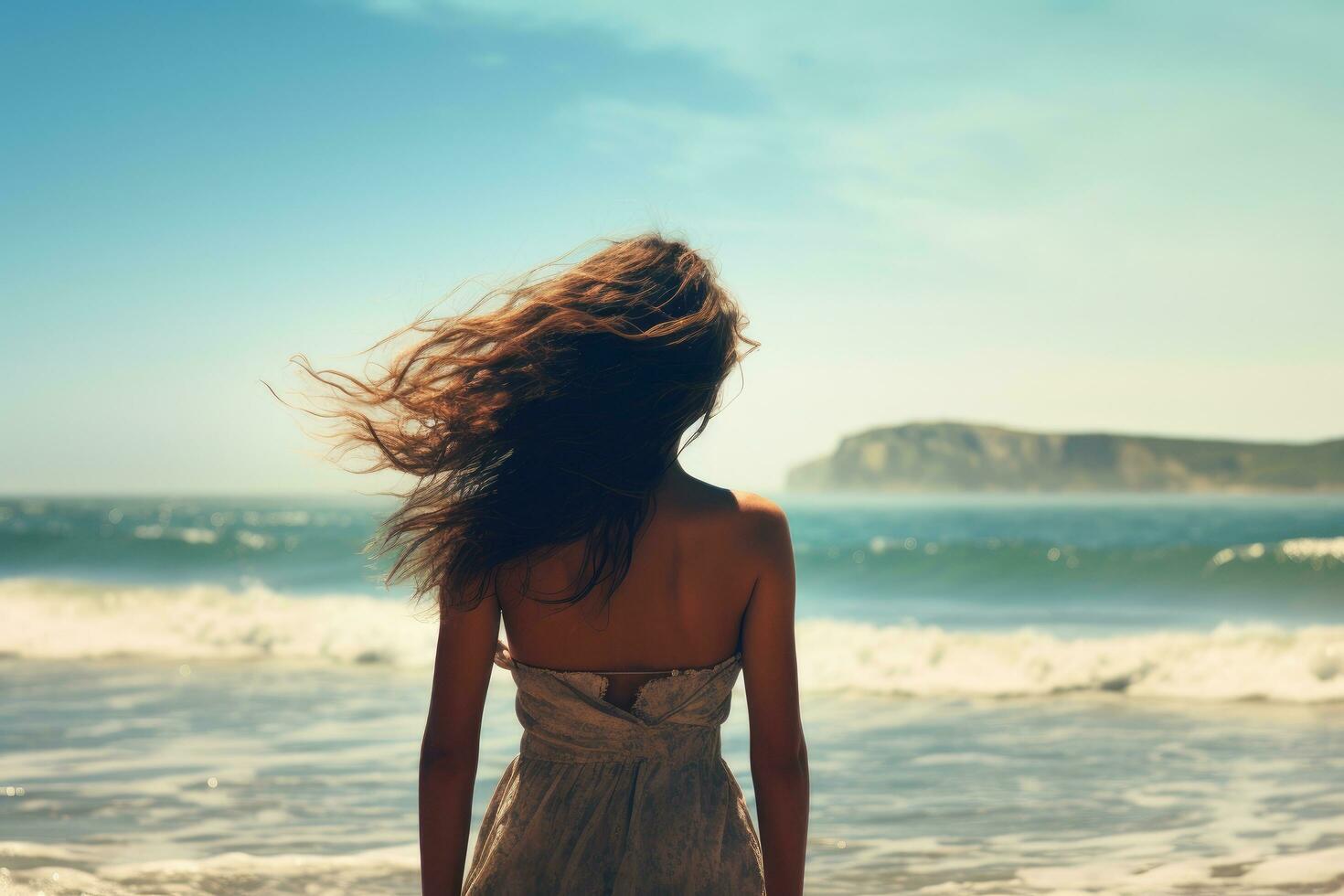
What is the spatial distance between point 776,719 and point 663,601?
270 mm

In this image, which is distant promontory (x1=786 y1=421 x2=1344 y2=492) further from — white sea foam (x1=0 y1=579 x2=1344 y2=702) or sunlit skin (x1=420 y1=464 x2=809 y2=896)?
sunlit skin (x1=420 y1=464 x2=809 y2=896)

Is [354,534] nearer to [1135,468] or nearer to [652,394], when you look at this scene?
[652,394]

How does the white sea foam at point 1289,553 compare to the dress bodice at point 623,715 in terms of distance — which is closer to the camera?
the dress bodice at point 623,715

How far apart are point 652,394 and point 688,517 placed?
196mm

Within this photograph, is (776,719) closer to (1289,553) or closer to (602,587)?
(602,587)

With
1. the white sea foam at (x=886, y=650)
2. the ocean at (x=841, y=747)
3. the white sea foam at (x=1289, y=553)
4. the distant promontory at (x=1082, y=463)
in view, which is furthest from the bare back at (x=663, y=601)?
the distant promontory at (x=1082, y=463)

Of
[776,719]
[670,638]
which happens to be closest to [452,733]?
[670,638]

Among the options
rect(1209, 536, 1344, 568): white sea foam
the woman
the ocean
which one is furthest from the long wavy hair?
rect(1209, 536, 1344, 568): white sea foam

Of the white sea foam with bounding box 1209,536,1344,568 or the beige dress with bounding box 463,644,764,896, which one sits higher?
the beige dress with bounding box 463,644,764,896

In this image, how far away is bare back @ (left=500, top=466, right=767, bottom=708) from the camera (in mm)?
1683

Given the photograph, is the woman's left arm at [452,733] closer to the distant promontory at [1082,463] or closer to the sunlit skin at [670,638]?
the sunlit skin at [670,638]

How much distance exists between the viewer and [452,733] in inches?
68.7

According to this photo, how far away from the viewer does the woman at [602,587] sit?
168cm

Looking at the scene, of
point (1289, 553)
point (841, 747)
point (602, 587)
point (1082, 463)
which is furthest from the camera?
point (1082, 463)
